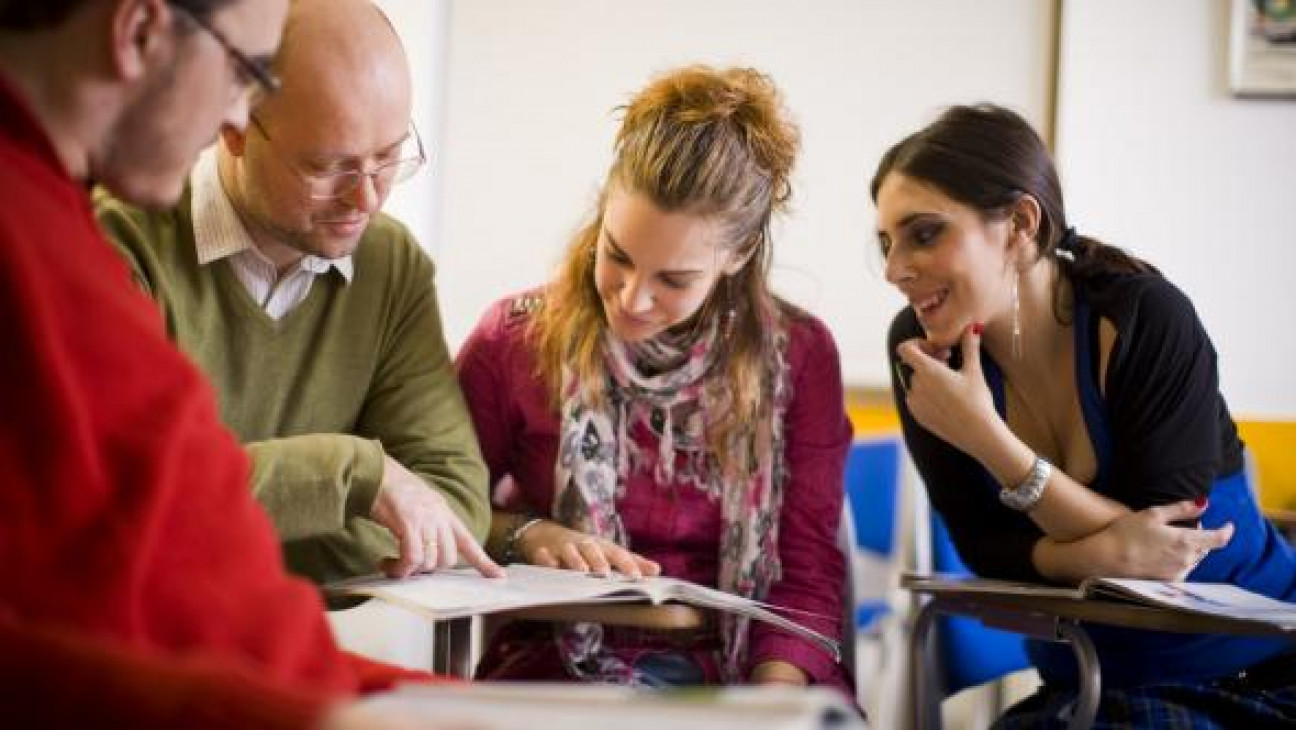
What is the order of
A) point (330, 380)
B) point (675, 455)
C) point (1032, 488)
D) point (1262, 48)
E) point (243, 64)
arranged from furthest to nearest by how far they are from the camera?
point (1262, 48) → point (675, 455) → point (1032, 488) → point (330, 380) → point (243, 64)

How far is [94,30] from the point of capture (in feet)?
3.08

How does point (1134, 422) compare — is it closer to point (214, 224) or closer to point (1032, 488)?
point (1032, 488)

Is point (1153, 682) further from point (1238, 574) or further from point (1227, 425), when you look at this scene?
point (1227, 425)

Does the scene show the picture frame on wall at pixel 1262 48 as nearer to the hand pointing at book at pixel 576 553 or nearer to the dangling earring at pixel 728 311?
the dangling earring at pixel 728 311

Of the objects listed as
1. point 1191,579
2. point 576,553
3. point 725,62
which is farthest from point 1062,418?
point 725,62

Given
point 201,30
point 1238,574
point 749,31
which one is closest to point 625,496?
point 1238,574

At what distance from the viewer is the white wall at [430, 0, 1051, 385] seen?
3.63 m

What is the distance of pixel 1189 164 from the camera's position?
357cm

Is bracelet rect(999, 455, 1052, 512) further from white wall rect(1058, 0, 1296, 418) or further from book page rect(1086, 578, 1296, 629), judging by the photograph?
white wall rect(1058, 0, 1296, 418)

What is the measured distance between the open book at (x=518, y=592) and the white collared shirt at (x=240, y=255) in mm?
378

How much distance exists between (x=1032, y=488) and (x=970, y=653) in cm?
50

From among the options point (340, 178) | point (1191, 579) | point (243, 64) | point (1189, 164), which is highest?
point (243, 64)

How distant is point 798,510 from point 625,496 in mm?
248

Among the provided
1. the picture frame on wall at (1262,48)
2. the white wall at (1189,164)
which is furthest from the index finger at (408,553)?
the picture frame on wall at (1262,48)
